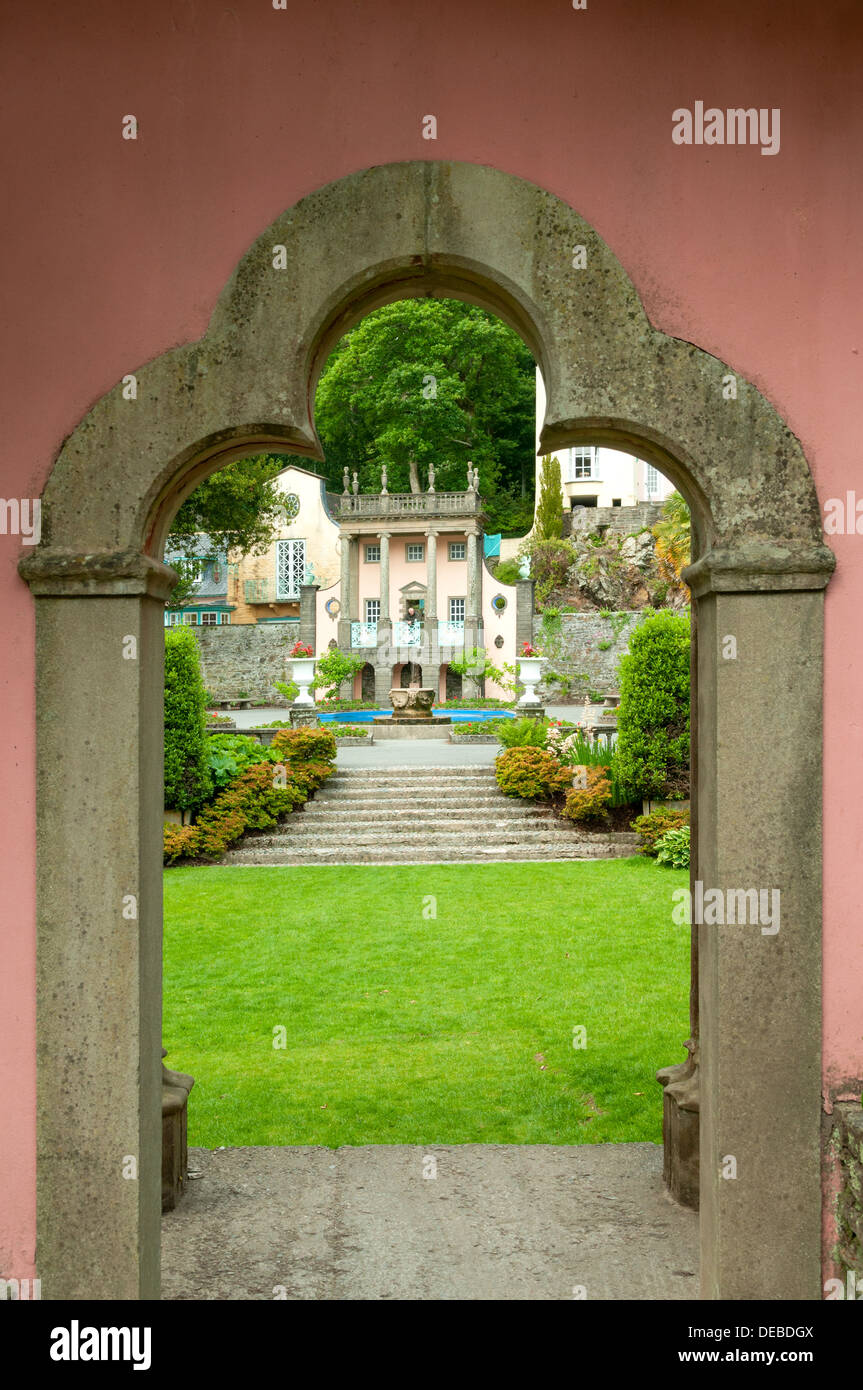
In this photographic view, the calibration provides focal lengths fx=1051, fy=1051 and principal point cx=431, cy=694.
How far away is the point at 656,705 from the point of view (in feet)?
39.0

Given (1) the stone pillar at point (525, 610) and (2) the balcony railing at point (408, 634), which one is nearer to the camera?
(1) the stone pillar at point (525, 610)

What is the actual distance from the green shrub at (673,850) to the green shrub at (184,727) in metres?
5.28

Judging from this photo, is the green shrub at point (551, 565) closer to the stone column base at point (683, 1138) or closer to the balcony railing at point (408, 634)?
the balcony railing at point (408, 634)

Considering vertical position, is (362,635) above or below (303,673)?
above

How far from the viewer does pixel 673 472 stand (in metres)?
3.24

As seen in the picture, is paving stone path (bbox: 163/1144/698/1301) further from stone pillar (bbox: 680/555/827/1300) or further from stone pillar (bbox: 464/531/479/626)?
stone pillar (bbox: 464/531/479/626)

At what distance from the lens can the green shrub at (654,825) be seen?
1181 centimetres

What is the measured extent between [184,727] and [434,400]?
3327cm

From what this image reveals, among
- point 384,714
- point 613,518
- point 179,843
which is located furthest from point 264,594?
point 179,843

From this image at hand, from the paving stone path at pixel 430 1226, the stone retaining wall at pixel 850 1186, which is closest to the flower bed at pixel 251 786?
the paving stone path at pixel 430 1226

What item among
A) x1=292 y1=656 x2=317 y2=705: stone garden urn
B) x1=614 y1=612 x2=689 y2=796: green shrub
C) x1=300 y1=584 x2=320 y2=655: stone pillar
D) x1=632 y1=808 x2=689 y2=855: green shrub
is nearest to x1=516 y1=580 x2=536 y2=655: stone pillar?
x1=300 y1=584 x2=320 y2=655: stone pillar

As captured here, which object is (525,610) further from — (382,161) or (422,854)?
(382,161)

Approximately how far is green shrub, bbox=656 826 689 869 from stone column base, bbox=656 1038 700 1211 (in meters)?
6.92

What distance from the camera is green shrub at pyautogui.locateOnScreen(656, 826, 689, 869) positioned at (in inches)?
439
